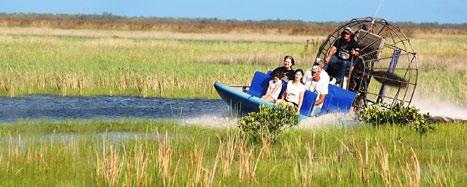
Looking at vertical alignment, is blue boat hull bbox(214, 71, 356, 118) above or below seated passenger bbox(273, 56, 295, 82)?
below

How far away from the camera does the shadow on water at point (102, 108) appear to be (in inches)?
701

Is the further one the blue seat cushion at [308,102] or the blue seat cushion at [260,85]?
the blue seat cushion at [260,85]

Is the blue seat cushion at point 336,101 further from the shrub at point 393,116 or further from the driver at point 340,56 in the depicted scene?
the shrub at point 393,116

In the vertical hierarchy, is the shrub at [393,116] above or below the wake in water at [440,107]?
above

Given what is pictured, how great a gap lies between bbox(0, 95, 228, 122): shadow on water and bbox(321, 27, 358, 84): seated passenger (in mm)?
2628

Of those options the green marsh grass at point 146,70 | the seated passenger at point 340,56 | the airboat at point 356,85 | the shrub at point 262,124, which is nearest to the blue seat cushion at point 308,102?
the airboat at point 356,85

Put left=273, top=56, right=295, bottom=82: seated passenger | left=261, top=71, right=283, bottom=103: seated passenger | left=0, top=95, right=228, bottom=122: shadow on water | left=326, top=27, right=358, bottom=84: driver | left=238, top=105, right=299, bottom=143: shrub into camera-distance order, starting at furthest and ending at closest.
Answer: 1. left=0, top=95, right=228, bottom=122: shadow on water
2. left=326, top=27, right=358, bottom=84: driver
3. left=273, top=56, right=295, bottom=82: seated passenger
4. left=261, top=71, right=283, bottom=103: seated passenger
5. left=238, top=105, right=299, bottom=143: shrub

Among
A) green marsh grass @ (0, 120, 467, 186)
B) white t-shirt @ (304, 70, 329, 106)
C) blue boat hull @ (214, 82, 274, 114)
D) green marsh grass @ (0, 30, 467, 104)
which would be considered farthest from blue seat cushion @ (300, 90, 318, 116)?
green marsh grass @ (0, 30, 467, 104)

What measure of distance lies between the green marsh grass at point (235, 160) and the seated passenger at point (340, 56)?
10.6ft

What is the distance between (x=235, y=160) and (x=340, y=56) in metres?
7.25

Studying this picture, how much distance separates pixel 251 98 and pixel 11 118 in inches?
192

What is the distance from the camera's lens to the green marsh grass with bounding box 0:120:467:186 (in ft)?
30.4

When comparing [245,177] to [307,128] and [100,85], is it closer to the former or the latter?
[307,128]

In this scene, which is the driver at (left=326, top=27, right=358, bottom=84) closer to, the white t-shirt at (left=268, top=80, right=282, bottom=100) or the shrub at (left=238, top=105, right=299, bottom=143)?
the white t-shirt at (left=268, top=80, right=282, bottom=100)
